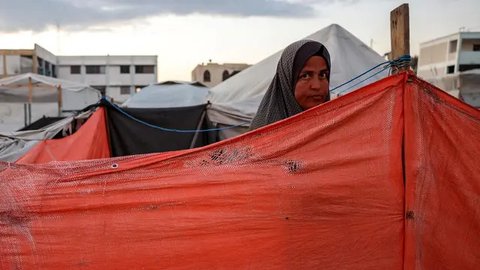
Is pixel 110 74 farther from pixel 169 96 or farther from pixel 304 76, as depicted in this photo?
pixel 304 76

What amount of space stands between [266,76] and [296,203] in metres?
6.81

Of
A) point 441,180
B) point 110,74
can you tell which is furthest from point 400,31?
point 110,74

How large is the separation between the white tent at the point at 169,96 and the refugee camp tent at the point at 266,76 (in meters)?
2.08

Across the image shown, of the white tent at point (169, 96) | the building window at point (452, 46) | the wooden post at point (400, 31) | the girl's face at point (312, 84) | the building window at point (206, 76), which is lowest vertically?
the girl's face at point (312, 84)

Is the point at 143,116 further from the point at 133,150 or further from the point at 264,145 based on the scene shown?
the point at 264,145

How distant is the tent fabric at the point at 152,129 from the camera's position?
6680 millimetres

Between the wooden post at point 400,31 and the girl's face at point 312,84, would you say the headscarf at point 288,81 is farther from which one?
the wooden post at point 400,31

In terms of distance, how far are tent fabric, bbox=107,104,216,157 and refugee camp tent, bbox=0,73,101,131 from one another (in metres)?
8.53

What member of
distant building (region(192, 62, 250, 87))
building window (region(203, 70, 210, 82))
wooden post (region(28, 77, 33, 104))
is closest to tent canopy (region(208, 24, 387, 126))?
wooden post (region(28, 77, 33, 104))

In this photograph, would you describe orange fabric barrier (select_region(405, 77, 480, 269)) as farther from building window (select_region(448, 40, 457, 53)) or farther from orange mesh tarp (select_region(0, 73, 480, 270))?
building window (select_region(448, 40, 457, 53))

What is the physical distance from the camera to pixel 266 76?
8344 mm

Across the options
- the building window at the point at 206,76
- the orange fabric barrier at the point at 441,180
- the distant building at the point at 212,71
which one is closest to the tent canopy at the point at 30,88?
the orange fabric barrier at the point at 441,180

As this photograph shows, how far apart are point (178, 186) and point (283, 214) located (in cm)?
42

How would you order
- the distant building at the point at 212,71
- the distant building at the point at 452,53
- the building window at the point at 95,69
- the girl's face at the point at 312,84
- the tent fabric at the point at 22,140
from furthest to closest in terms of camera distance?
the building window at the point at 95,69, the distant building at the point at 212,71, the distant building at the point at 452,53, the tent fabric at the point at 22,140, the girl's face at the point at 312,84
